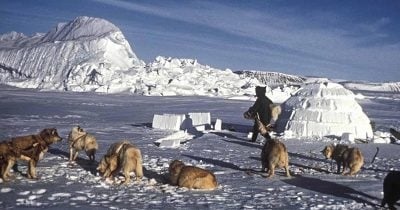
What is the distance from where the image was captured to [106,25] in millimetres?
132125

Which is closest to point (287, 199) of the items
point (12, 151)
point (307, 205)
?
point (307, 205)

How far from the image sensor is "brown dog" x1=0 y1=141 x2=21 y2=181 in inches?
333

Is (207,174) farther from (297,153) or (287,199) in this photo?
(297,153)

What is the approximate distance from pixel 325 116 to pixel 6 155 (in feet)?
44.3

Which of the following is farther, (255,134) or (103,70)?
(103,70)

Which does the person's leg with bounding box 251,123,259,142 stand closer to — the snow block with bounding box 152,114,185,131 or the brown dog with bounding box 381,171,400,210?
the snow block with bounding box 152,114,185,131

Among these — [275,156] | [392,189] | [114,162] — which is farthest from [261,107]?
[392,189]

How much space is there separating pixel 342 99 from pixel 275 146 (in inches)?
420

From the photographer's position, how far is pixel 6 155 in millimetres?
8500

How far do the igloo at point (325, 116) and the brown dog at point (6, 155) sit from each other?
39.4 feet

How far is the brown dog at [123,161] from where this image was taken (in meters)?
8.82

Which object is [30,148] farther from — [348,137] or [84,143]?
[348,137]

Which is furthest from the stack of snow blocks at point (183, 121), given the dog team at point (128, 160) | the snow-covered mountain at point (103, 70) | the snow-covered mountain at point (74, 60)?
the snow-covered mountain at point (74, 60)

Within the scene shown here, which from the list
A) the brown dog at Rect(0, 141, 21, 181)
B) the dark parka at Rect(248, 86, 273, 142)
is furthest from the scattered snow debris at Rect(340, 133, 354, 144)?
the brown dog at Rect(0, 141, 21, 181)
